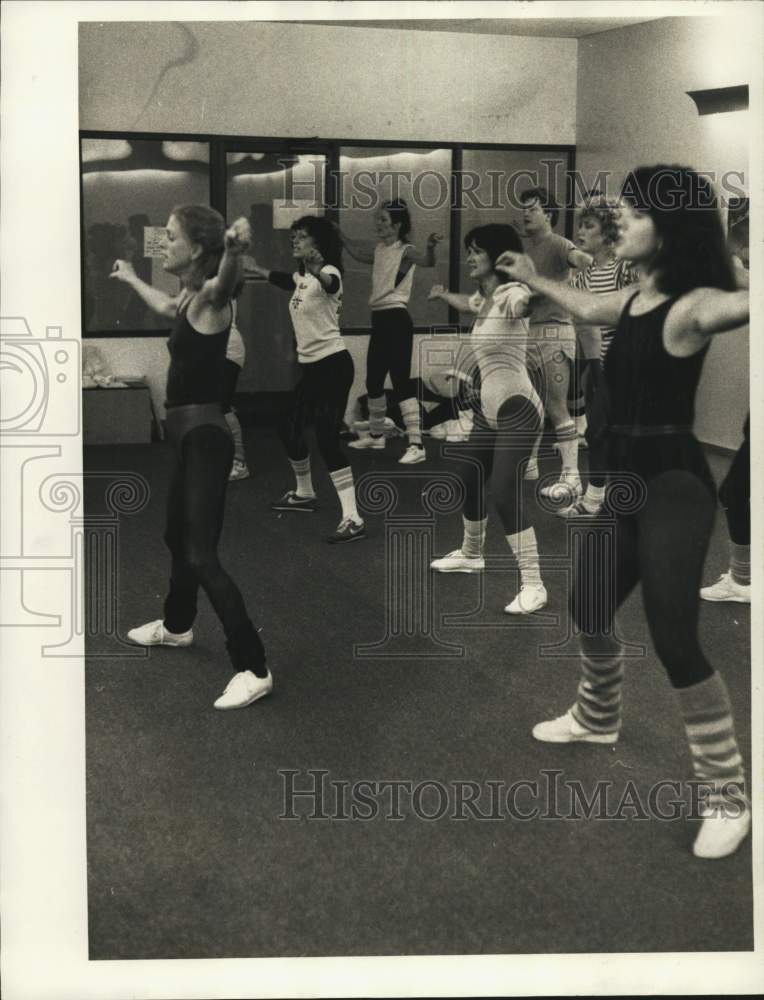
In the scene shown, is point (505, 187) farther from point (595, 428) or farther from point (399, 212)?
point (595, 428)

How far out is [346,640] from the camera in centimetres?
357

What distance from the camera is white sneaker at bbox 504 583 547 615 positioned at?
3543 mm

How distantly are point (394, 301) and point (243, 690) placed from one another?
1.06m

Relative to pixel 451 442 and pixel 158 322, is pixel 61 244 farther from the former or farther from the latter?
pixel 451 442

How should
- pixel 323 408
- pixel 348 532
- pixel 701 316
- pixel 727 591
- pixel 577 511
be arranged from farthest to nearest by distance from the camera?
1. pixel 323 408
2. pixel 348 532
3. pixel 577 511
4. pixel 727 591
5. pixel 701 316

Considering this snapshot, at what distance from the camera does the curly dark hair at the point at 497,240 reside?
3422 millimetres

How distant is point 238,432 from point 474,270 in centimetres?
71

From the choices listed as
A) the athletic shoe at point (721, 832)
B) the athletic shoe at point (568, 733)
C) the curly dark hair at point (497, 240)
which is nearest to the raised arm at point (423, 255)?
the curly dark hair at point (497, 240)

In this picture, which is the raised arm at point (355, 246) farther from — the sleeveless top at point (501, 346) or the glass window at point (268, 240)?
the sleeveless top at point (501, 346)

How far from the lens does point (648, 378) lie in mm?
3291

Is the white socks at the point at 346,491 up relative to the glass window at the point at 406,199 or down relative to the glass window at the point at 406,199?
down

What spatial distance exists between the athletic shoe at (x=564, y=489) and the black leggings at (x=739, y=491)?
1.12 ft

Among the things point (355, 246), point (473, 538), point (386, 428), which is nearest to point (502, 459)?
point (473, 538)

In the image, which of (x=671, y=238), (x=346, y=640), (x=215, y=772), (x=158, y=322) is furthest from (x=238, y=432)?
(x=671, y=238)
